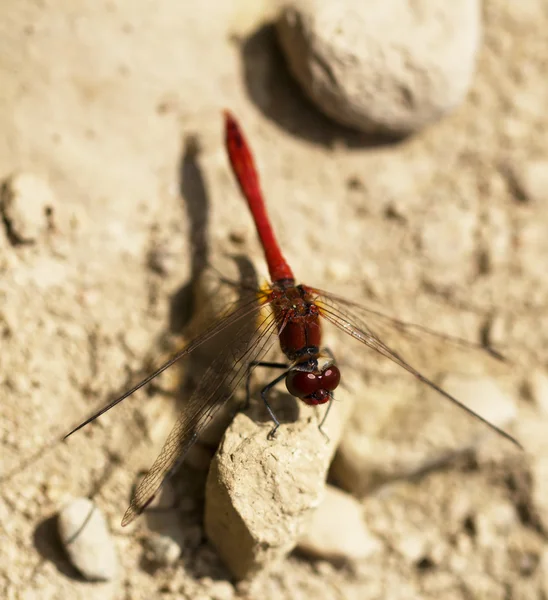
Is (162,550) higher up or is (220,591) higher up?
(162,550)

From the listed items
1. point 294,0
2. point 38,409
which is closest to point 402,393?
point 38,409

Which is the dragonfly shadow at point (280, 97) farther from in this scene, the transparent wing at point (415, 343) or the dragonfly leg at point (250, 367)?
the dragonfly leg at point (250, 367)

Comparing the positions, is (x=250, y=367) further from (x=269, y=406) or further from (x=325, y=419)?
(x=325, y=419)

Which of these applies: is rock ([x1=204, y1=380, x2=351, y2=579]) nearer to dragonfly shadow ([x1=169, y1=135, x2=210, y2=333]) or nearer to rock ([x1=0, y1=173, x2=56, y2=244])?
dragonfly shadow ([x1=169, y1=135, x2=210, y2=333])

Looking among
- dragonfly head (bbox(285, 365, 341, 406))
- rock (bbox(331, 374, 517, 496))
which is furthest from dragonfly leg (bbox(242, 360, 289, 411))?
rock (bbox(331, 374, 517, 496))

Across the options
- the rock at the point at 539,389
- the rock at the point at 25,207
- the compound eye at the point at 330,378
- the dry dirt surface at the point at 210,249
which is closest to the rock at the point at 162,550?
the dry dirt surface at the point at 210,249

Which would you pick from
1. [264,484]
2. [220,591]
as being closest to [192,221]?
[264,484]

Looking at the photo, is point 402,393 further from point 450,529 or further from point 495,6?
point 495,6
